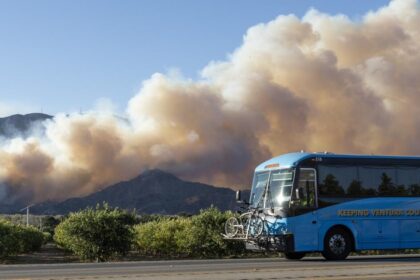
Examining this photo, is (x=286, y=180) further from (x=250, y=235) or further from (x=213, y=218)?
(x=213, y=218)

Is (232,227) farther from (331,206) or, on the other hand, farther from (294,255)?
(331,206)

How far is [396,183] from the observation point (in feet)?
73.9

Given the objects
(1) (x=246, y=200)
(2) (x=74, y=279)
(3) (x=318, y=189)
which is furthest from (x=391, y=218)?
(2) (x=74, y=279)

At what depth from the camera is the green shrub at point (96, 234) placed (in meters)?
24.8

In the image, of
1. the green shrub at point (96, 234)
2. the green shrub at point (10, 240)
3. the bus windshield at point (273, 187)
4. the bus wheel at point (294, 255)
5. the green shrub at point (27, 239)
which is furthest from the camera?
the green shrub at point (27, 239)

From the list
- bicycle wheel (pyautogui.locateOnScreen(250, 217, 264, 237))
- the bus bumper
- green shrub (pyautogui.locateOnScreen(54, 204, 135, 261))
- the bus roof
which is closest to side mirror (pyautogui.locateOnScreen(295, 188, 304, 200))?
the bus roof

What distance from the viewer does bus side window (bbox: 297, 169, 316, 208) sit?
20.7m

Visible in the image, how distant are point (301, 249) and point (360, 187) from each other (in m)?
3.10

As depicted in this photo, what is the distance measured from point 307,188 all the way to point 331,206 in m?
1.07

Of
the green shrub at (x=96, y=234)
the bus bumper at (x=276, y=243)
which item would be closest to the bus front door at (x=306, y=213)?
the bus bumper at (x=276, y=243)

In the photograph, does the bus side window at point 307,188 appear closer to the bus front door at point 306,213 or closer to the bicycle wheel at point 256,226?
the bus front door at point 306,213

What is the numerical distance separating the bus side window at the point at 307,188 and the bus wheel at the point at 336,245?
1226mm

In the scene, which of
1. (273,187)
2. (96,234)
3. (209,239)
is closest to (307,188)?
(273,187)

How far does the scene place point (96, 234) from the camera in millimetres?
24859
